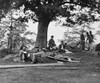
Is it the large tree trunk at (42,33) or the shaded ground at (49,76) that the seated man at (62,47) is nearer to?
the large tree trunk at (42,33)

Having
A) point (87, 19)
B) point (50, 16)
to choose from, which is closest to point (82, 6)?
point (87, 19)

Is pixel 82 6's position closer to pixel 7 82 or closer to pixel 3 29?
pixel 7 82

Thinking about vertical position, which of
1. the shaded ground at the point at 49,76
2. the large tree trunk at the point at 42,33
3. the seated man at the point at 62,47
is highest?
the large tree trunk at the point at 42,33

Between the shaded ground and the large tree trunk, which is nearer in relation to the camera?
the shaded ground

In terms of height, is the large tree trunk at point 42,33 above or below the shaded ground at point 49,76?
above

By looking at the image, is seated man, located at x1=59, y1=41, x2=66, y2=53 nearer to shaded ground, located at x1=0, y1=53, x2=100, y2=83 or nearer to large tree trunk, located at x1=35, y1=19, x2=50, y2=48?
large tree trunk, located at x1=35, y1=19, x2=50, y2=48

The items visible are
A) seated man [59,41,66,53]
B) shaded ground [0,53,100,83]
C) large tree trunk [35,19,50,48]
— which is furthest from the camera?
large tree trunk [35,19,50,48]

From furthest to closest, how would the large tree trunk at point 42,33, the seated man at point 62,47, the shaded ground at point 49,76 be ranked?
the large tree trunk at point 42,33, the seated man at point 62,47, the shaded ground at point 49,76

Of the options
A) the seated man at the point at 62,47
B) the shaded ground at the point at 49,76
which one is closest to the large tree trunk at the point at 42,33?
the seated man at the point at 62,47

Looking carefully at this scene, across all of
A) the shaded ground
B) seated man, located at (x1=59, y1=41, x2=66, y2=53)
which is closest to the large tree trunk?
seated man, located at (x1=59, y1=41, x2=66, y2=53)

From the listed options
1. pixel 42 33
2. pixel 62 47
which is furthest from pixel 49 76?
pixel 62 47

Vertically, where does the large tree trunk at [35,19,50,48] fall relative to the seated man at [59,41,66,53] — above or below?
above

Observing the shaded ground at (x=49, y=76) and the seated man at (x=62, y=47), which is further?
the seated man at (x=62, y=47)

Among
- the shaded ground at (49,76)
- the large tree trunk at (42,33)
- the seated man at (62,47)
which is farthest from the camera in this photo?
the large tree trunk at (42,33)
